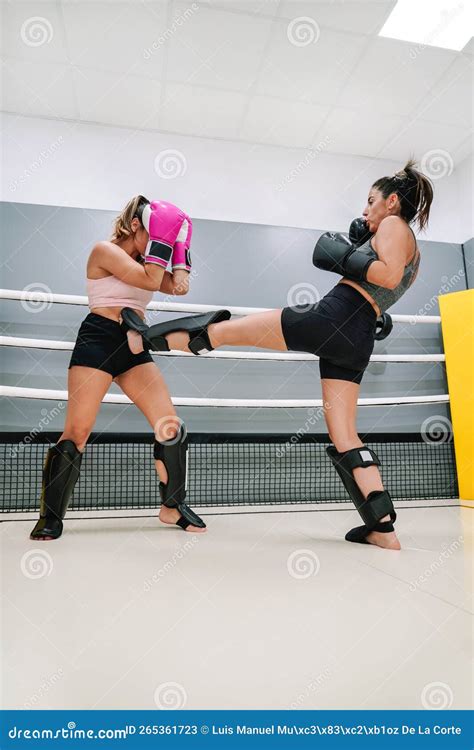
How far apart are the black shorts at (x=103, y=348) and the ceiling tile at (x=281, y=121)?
2.24m

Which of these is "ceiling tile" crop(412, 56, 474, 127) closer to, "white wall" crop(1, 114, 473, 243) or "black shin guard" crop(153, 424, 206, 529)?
"white wall" crop(1, 114, 473, 243)

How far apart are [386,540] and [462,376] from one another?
6.05ft

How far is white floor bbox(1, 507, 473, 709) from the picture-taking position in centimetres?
65

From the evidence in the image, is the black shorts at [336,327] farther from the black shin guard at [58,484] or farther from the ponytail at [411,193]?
the black shin guard at [58,484]

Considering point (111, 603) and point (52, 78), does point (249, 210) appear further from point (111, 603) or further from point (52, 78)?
point (111, 603)

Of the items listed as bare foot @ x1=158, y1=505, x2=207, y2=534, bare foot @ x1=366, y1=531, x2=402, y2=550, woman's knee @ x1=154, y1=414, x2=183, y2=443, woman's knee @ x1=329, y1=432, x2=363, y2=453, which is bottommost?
bare foot @ x1=366, y1=531, x2=402, y2=550

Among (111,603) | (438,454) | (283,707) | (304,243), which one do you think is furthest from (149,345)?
(438,454)

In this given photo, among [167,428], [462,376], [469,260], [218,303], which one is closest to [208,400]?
[167,428]

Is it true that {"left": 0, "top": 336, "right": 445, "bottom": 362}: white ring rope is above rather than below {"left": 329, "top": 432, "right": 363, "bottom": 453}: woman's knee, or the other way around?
above

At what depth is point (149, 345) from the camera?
181 centimetres


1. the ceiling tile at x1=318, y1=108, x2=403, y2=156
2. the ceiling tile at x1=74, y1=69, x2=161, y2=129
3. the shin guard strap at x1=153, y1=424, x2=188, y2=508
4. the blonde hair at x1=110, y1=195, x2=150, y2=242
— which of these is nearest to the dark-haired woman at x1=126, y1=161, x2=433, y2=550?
the shin guard strap at x1=153, y1=424, x2=188, y2=508

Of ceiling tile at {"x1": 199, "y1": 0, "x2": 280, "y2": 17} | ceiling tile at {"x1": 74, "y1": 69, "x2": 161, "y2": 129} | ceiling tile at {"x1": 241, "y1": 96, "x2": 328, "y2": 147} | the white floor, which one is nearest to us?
the white floor

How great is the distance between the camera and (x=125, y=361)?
1.97m

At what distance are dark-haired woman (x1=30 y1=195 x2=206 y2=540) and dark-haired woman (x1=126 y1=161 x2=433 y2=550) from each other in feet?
0.84
